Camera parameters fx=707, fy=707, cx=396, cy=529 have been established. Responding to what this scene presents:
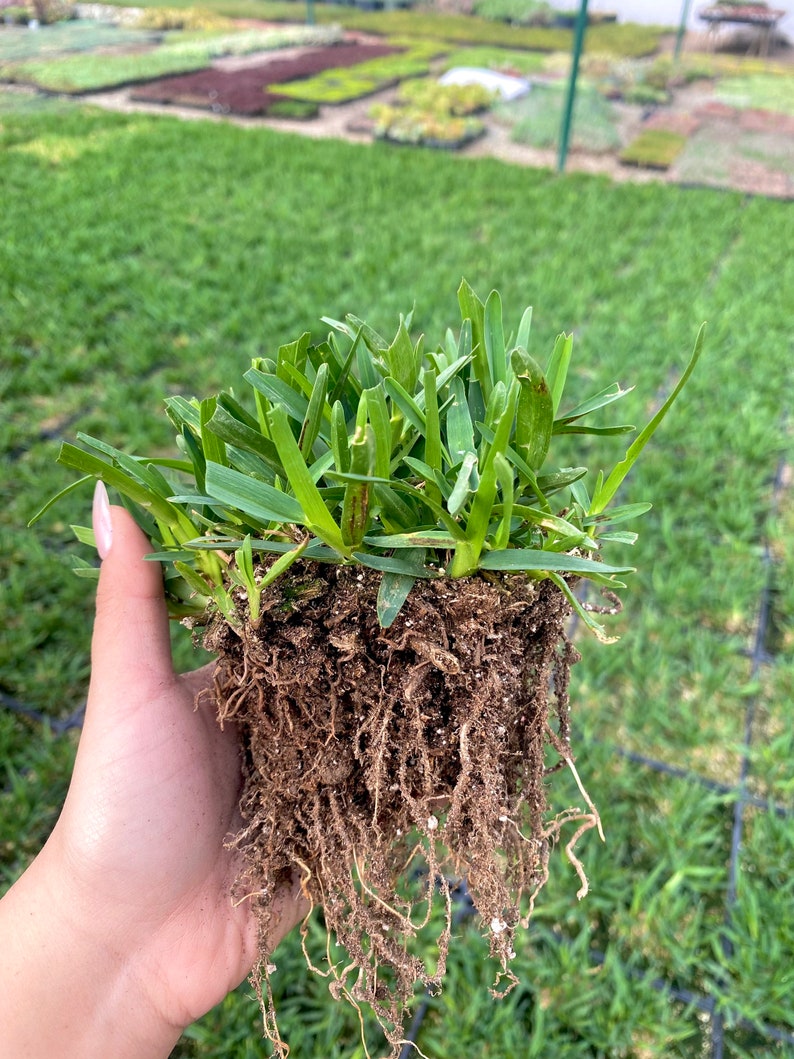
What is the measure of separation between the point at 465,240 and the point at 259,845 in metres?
3.48

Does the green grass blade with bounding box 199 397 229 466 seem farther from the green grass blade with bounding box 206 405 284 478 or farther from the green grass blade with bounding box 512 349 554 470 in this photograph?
the green grass blade with bounding box 512 349 554 470

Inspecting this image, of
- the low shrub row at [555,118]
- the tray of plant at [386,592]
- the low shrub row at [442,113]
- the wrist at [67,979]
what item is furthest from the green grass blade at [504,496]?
the low shrub row at [442,113]

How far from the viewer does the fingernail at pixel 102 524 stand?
877 mm

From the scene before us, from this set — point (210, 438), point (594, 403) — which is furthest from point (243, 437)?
point (594, 403)

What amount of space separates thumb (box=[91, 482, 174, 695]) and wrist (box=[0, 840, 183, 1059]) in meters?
0.24

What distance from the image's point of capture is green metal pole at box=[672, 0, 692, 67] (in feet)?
13.9

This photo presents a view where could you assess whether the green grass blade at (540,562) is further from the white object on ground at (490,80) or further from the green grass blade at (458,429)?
the white object on ground at (490,80)

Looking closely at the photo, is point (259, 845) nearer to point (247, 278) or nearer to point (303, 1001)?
point (303, 1001)

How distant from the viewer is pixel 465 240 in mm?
3719

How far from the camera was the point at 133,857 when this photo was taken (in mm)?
860

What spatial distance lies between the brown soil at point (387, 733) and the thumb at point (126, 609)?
120mm

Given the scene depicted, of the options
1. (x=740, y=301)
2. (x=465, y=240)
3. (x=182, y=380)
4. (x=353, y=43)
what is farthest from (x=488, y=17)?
(x=182, y=380)

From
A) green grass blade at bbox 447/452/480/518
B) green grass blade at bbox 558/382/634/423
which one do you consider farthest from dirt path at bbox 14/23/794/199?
green grass blade at bbox 447/452/480/518

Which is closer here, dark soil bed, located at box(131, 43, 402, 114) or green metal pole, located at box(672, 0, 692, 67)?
green metal pole, located at box(672, 0, 692, 67)
